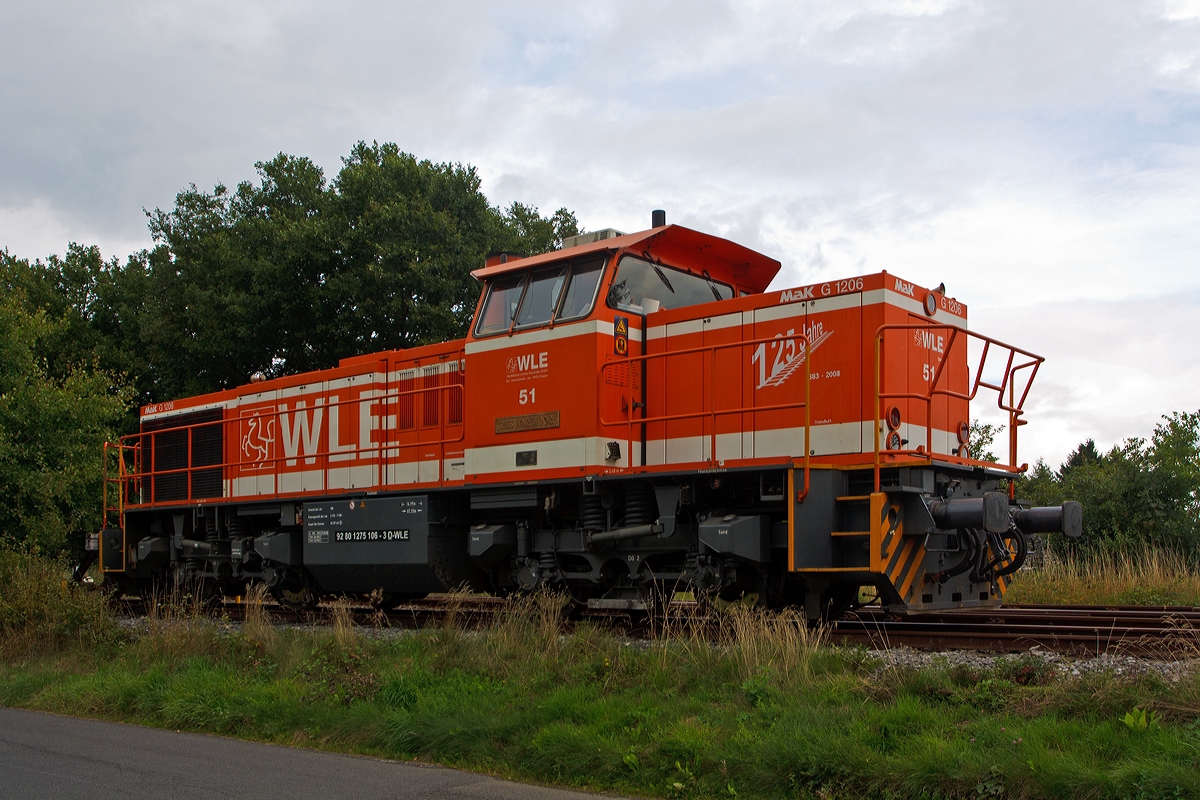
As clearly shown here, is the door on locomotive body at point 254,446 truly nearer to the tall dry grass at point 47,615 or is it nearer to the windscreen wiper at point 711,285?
the tall dry grass at point 47,615

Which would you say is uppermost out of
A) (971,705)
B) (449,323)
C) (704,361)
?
(449,323)

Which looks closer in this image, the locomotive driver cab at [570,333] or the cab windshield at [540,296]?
the locomotive driver cab at [570,333]

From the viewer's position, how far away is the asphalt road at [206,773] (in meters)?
5.86

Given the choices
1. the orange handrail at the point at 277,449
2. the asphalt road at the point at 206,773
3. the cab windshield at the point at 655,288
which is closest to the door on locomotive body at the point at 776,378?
the cab windshield at the point at 655,288

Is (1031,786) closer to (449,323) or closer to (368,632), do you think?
(368,632)

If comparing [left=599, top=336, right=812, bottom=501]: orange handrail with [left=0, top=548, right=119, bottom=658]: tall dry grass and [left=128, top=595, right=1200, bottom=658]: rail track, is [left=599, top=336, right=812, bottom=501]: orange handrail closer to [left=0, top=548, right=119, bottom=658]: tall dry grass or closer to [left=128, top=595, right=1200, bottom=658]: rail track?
[left=128, top=595, right=1200, bottom=658]: rail track

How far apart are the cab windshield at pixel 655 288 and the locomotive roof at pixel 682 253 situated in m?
0.14

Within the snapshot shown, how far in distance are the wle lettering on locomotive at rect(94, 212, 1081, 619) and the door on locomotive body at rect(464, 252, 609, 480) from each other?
2cm

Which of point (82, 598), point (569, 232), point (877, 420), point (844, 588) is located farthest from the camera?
point (569, 232)

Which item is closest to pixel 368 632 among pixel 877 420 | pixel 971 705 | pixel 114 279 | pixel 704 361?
pixel 704 361

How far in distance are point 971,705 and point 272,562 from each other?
1054cm

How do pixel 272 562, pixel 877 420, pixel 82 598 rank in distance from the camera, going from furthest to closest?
pixel 272 562
pixel 82 598
pixel 877 420

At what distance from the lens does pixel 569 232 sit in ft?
116

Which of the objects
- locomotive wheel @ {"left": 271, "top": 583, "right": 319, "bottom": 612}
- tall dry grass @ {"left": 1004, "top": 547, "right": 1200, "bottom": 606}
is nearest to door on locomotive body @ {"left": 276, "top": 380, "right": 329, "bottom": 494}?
locomotive wheel @ {"left": 271, "top": 583, "right": 319, "bottom": 612}
